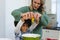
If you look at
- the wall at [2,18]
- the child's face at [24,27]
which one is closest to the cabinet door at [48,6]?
the child's face at [24,27]

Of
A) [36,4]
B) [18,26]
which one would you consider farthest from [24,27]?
[36,4]

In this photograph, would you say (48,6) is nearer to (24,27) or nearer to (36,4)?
(36,4)

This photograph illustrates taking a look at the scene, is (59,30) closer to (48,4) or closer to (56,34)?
(56,34)

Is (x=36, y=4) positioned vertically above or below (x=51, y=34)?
above

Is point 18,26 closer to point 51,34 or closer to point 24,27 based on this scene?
point 24,27

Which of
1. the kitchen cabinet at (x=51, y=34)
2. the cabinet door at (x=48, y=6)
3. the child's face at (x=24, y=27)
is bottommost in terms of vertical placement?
the kitchen cabinet at (x=51, y=34)

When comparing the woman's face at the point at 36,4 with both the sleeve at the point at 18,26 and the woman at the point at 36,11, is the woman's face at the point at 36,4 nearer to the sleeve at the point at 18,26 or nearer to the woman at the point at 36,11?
the woman at the point at 36,11

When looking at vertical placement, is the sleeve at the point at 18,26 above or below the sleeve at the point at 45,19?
below

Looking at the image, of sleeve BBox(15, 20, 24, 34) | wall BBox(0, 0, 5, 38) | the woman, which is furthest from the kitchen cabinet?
wall BBox(0, 0, 5, 38)

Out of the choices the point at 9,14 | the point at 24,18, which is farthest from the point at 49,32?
the point at 9,14

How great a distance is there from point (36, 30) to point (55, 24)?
0.13 m

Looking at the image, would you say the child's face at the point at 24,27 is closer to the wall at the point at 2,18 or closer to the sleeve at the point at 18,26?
Answer: the sleeve at the point at 18,26

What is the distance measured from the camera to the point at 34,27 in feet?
2.42

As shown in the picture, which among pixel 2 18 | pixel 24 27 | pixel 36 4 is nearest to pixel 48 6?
pixel 36 4
